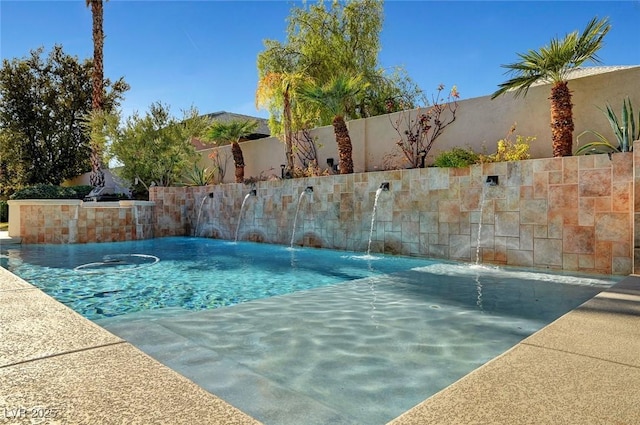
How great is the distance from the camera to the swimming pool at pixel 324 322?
236 cm

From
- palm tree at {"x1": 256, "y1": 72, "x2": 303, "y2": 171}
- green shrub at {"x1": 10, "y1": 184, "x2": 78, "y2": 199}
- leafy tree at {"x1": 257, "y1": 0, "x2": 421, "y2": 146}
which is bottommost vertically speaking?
green shrub at {"x1": 10, "y1": 184, "x2": 78, "y2": 199}

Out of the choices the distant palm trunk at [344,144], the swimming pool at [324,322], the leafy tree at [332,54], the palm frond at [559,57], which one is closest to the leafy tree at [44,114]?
the leafy tree at [332,54]

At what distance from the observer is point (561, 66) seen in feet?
22.4

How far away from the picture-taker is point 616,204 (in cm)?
609

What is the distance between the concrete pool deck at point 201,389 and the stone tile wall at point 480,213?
437 cm

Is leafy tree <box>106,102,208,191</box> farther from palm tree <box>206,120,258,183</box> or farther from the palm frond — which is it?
the palm frond

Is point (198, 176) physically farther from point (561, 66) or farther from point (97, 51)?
point (561, 66)

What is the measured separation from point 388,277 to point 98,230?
10.3 m

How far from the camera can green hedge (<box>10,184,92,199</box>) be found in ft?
57.7

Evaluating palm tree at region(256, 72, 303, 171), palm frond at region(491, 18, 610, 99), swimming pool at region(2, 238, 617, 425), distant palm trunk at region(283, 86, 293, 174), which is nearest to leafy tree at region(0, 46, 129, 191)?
palm tree at region(256, 72, 303, 171)

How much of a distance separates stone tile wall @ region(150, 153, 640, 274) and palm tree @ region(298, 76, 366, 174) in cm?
94

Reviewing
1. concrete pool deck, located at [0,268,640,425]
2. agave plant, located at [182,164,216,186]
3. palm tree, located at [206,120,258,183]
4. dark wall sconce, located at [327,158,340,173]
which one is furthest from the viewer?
agave plant, located at [182,164,216,186]

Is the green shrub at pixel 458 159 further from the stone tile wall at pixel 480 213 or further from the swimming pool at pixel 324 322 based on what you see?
the swimming pool at pixel 324 322

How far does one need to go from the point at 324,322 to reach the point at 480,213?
4.88 meters
